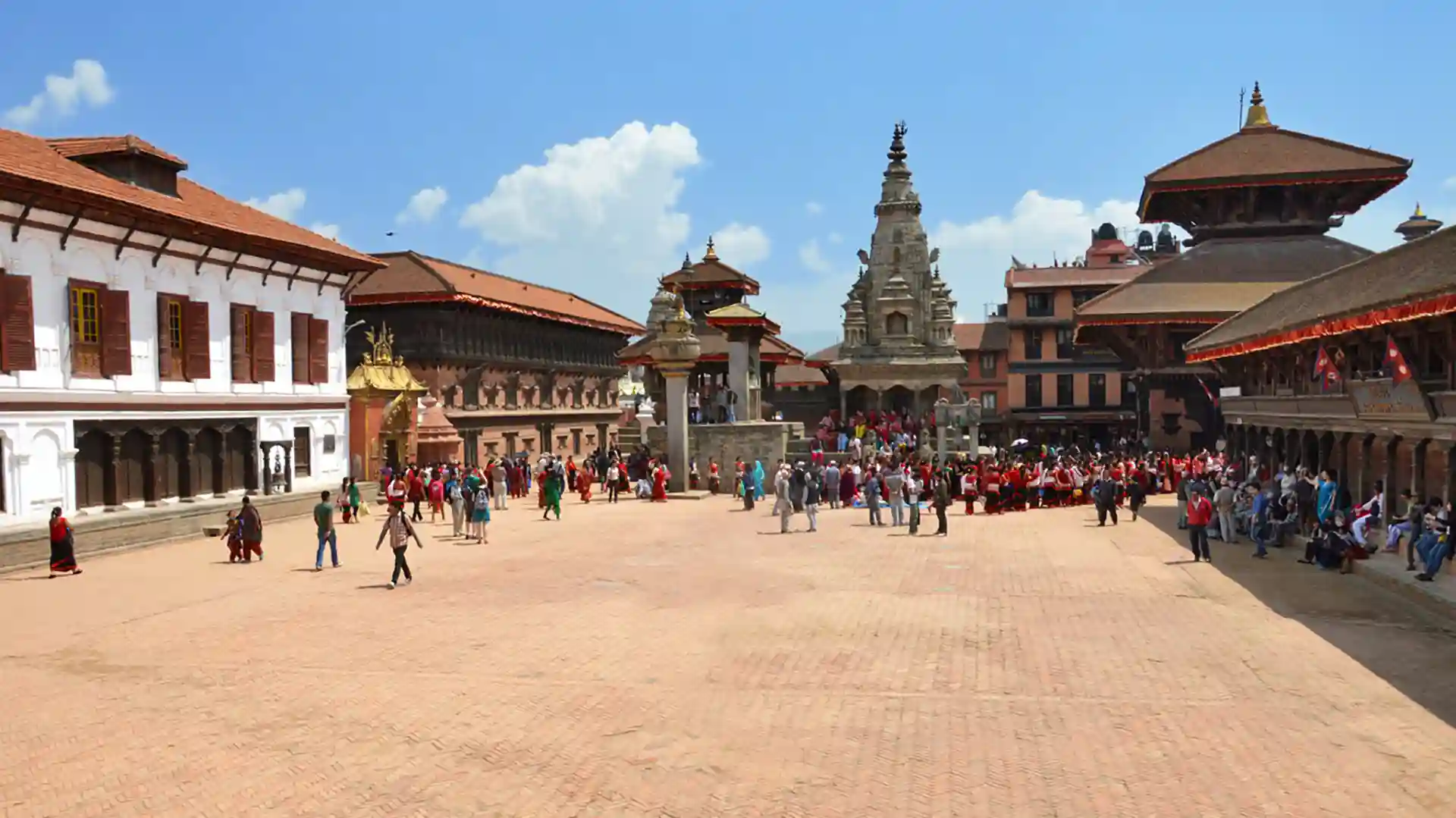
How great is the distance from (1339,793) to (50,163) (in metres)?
24.8

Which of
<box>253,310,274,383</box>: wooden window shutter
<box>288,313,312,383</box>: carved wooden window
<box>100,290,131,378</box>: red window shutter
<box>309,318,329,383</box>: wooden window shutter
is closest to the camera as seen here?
<box>100,290,131,378</box>: red window shutter

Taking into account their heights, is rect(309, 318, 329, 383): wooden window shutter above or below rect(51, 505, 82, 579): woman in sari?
above

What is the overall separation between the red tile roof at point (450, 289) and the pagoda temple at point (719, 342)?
492cm

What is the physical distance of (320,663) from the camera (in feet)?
40.4

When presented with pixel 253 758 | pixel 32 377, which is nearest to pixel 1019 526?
pixel 253 758

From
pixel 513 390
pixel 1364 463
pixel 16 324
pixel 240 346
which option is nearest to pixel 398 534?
pixel 16 324

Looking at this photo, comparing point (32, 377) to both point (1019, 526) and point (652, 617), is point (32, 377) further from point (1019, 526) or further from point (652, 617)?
point (1019, 526)

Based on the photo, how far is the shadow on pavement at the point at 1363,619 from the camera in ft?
37.4

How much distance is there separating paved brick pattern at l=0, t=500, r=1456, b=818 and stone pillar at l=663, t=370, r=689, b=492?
15.2m

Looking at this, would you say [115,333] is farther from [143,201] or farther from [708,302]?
[708,302]

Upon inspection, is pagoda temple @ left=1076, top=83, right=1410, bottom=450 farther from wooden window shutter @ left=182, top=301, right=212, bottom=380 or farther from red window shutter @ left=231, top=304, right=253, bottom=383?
wooden window shutter @ left=182, top=301, right=212, bottom=380

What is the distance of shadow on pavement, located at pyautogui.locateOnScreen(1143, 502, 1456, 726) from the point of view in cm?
1141

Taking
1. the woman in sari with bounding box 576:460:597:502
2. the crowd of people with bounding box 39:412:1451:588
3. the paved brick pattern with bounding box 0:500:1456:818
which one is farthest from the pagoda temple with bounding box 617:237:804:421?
the paved brick pattern with bounding box 0:500:1456:818

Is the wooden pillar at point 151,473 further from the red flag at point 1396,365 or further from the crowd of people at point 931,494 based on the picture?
the red flag at point 1396,365
